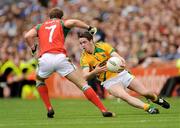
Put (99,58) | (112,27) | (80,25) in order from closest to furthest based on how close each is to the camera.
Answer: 1. (80,25)
2. (99,58)
3. (112,27)

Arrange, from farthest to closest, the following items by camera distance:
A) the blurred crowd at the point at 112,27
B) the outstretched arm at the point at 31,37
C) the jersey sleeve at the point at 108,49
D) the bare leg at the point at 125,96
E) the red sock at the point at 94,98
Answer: the blurred crowd at the point at 112,27
the jersey sleeve at the point at 108,49
the outstretched arm at the point at 31,37
the bare leg at the point at 125,96
the red sock at the point at 94,98

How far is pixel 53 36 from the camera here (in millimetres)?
15125

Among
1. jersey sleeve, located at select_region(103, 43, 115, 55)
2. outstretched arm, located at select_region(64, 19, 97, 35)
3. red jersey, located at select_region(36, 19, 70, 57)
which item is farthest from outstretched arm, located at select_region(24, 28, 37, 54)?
jersey sleeve, located at select_region(103, 43, 115, 55)

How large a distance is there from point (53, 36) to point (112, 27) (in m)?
13.4

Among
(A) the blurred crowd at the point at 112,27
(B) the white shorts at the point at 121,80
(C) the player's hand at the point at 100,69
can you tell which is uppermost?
(C) the player's hand at the point at 100,69

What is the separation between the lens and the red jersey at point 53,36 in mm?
15094

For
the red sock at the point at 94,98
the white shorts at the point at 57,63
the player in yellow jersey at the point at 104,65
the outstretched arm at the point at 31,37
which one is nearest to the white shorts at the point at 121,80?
the player in yellow jersey at the point at 104,65

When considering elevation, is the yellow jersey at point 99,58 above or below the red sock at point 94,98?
above

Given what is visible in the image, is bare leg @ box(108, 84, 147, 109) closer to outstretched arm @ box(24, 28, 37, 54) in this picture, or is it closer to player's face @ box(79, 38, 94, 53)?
player's face @ box(79, 38, 94, 53)

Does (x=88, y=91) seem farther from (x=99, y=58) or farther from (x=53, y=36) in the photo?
(x=53, y=36)

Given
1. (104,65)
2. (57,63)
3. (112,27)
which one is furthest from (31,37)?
(112,27)

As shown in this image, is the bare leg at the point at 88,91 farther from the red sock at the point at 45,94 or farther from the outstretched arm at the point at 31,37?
the outstretched arm at the point at 31,37

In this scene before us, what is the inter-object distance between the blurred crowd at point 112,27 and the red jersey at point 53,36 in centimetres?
1036

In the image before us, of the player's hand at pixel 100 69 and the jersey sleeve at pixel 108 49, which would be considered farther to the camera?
the jersey sleeve at pixel 108 49
